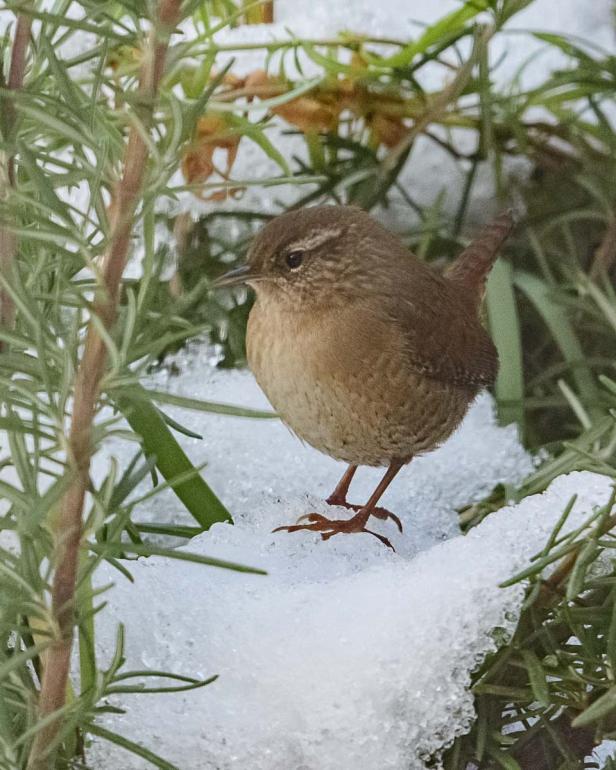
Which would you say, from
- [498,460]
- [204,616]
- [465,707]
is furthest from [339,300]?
[465,707]

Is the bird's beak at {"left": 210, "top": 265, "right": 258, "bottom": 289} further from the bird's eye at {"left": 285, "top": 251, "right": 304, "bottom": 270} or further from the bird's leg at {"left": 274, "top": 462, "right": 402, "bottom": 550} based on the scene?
the bird's leg at {"left": 274, "top": 462, "right": 402, "bottom": 550}

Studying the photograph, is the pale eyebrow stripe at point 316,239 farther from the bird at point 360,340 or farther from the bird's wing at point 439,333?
the bird's wing at point 439,333

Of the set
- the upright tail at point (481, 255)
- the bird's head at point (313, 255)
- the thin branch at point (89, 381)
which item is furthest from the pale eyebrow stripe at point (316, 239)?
the thin branch at point (89, 381)

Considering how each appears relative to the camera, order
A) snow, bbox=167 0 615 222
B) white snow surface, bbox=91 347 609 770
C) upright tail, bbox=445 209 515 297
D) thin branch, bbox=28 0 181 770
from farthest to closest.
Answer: snow, bbox=167 0 615 222
upright tail, bbox=445 209 515 297
white snow surface, bbox=91 347 609 770
thin branch, bbox=28 0 181 770

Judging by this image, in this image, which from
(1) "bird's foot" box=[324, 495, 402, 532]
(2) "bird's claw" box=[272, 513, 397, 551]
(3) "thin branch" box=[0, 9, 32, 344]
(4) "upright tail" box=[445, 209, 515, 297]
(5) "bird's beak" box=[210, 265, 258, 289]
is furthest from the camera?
(4) "upright tail" box=[445, 209, 515, 297]

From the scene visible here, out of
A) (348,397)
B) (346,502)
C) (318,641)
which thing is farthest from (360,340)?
(318,641)

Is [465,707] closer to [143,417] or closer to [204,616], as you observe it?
[204,616]

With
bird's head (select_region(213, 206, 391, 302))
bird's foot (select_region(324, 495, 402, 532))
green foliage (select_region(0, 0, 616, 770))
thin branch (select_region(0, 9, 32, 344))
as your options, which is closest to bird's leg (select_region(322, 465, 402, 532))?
bird's foot (select_region(324, 495, 402, 532))
